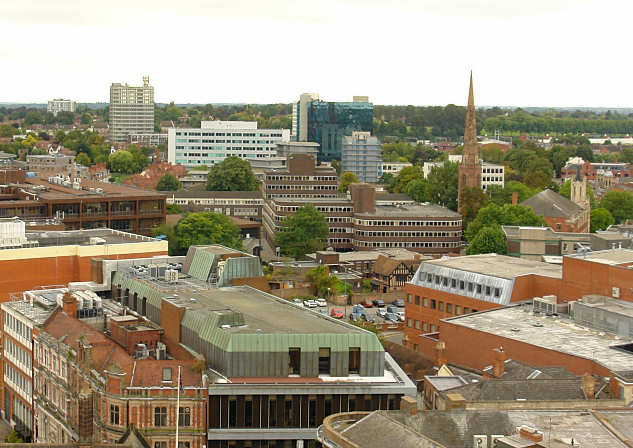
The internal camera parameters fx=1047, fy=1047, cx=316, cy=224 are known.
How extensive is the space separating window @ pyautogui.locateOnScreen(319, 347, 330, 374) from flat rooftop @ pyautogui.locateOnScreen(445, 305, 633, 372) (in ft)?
56.0

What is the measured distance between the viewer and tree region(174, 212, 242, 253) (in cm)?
14250

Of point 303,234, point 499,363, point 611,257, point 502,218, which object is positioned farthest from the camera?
point 502,218

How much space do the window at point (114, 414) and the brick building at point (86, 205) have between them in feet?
241

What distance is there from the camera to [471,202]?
181375 mm

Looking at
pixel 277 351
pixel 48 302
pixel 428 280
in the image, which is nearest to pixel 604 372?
pixel 277 351

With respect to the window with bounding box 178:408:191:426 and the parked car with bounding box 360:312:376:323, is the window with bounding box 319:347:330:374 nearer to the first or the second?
the window with bounding box 178:408:191:426

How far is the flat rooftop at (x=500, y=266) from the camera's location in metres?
90.4

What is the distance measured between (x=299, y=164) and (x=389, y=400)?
130m

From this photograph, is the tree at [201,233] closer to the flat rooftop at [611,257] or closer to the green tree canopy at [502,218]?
the green tree canopy at [502,218]

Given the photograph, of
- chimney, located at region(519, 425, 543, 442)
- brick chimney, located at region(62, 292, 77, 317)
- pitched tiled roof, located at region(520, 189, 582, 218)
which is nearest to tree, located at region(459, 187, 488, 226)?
pitched tiled roof, located at region(520, 189, 582, 218)

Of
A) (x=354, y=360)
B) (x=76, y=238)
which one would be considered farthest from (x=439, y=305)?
(x=76, y=238)

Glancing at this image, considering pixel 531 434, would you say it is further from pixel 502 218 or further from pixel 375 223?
pixel 502 218

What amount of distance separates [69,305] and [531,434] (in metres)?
38.9

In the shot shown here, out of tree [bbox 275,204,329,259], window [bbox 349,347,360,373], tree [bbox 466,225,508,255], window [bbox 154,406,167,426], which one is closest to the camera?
window [bbox 154,406,167,426]
